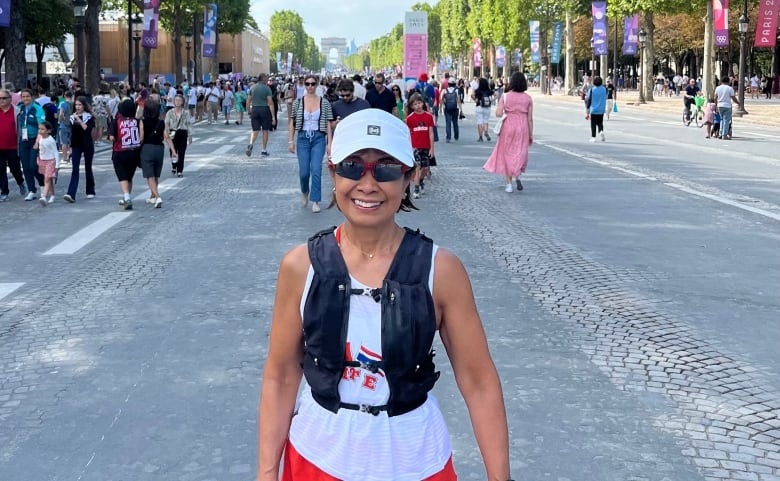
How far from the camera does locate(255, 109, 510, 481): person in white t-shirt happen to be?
2.32m

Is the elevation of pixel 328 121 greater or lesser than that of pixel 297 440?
greater

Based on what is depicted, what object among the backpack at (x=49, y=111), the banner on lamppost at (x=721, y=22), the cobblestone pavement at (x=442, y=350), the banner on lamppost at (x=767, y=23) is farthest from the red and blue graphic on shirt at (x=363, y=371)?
the banner on lamppost at (x=721, y=22)

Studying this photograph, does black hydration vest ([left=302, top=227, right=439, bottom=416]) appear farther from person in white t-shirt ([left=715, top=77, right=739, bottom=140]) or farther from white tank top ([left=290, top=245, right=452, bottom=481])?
person in white t-shirt ([left=715, top=77, right=739, bottom=140])

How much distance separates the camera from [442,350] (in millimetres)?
6523

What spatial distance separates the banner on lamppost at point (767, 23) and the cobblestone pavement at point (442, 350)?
2896 centimetres

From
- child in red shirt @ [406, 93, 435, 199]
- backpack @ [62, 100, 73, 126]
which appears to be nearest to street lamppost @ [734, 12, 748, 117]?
backpack @ [62, 100, 73, 126]

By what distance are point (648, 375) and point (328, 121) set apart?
8.07 metres

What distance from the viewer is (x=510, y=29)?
92.2 metres

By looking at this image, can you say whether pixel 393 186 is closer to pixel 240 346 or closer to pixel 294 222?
pixel 240 346

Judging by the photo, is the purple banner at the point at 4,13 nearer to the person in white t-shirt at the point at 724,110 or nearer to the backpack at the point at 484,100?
the backpack at the point at 484,100

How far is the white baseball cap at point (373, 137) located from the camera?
7.71 ft

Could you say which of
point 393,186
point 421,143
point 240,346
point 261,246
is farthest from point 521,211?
point 393,186

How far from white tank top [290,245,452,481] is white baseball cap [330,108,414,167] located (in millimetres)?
288

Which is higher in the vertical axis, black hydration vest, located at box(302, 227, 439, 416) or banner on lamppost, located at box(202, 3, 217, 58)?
banner on lamppost, located at box(202, 3, 217, 58)
